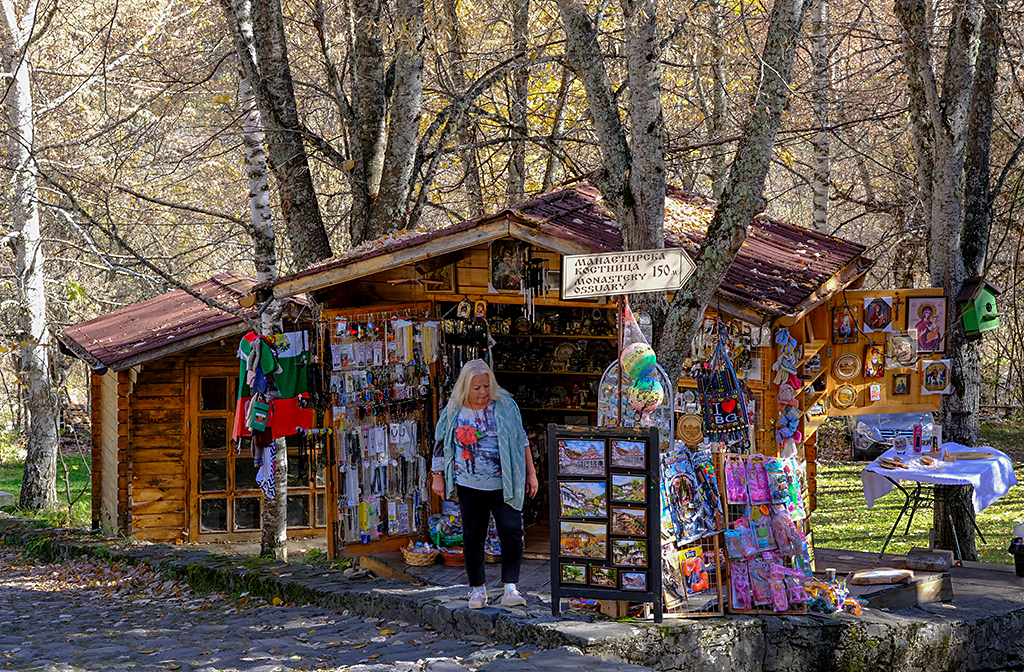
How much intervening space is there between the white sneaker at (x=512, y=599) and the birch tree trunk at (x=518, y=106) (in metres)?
6.85

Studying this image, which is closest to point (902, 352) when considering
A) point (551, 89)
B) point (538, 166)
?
point (551, 89)

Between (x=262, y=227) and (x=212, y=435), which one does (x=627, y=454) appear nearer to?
(x=262, y=227)

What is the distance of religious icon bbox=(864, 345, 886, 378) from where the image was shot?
926 centimetres

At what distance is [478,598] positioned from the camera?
6926 millimetres

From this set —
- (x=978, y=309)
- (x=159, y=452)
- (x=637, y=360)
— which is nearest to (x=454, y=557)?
(x=637, y=360)

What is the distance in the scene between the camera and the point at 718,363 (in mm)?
7734

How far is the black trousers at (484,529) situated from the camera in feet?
22.8

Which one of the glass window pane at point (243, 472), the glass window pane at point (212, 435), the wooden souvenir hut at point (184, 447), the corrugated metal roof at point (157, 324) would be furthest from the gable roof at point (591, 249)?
the glass window pane at point (243, 472)

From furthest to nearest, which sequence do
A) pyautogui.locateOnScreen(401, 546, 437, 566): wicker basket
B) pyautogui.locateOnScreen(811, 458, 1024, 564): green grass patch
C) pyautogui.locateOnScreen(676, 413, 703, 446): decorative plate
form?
pyautogui.locateOnScreen(811, 458, 1024, 564): green grass patch, pyautogui.locateOnScreen(401, 546, 437, 566): wicker basket, pyautogui.locateOnScreen(676, 413, 703, 446): decorative plate

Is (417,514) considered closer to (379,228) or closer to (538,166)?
(379,228)

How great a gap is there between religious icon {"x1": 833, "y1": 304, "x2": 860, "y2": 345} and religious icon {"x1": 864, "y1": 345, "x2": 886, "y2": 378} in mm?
194

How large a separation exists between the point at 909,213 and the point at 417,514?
10140mm

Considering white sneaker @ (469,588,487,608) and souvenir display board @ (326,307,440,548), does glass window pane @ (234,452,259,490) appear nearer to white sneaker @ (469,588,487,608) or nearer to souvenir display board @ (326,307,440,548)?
souvenir display board @ (326,307,440,548)

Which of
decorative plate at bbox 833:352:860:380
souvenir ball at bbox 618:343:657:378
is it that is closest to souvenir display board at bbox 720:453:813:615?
souvenir ball at bbox 618:343:657:378
